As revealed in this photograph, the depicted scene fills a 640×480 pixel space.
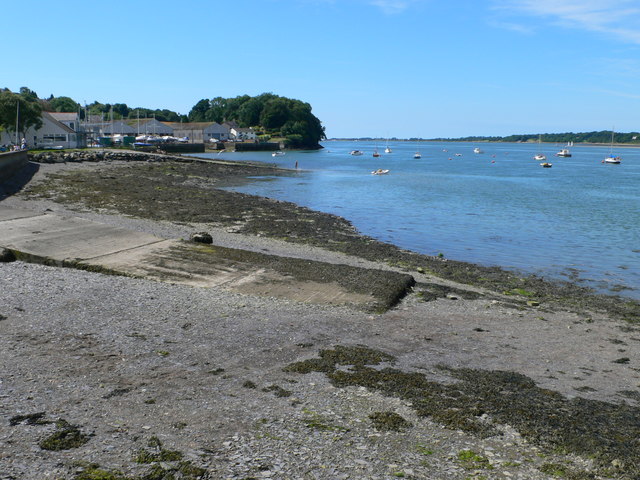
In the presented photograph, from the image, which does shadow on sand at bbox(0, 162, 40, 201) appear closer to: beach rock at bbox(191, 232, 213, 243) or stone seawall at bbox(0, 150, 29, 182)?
stone seawall at bbox(0, 150, 29, 182)

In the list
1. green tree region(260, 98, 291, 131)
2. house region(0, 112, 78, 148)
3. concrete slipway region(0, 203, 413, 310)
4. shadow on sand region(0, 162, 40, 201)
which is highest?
green tree region(260, 98, 291, 131)

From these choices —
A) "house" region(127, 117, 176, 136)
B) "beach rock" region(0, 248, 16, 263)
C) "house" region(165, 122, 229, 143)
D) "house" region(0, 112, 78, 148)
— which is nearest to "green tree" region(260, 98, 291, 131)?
"house" region(165, 122, 229, 143)

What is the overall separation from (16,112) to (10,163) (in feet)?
121

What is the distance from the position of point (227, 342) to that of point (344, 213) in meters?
25.4

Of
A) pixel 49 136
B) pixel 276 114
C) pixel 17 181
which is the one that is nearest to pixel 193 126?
pixel 276 114

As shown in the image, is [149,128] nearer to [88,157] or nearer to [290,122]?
[290,122]

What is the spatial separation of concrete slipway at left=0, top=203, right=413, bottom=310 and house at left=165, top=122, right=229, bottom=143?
14672cm

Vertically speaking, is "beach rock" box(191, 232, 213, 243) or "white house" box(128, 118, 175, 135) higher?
"white house" box(128, 118, 175, 135)

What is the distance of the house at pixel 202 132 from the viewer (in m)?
159

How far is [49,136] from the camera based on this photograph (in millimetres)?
77812

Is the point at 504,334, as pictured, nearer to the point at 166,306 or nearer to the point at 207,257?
the point at 166,306

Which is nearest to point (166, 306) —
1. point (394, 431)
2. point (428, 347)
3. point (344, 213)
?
point (428, 347)

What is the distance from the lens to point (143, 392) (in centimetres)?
707

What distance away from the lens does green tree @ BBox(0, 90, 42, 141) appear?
64.4 meters
